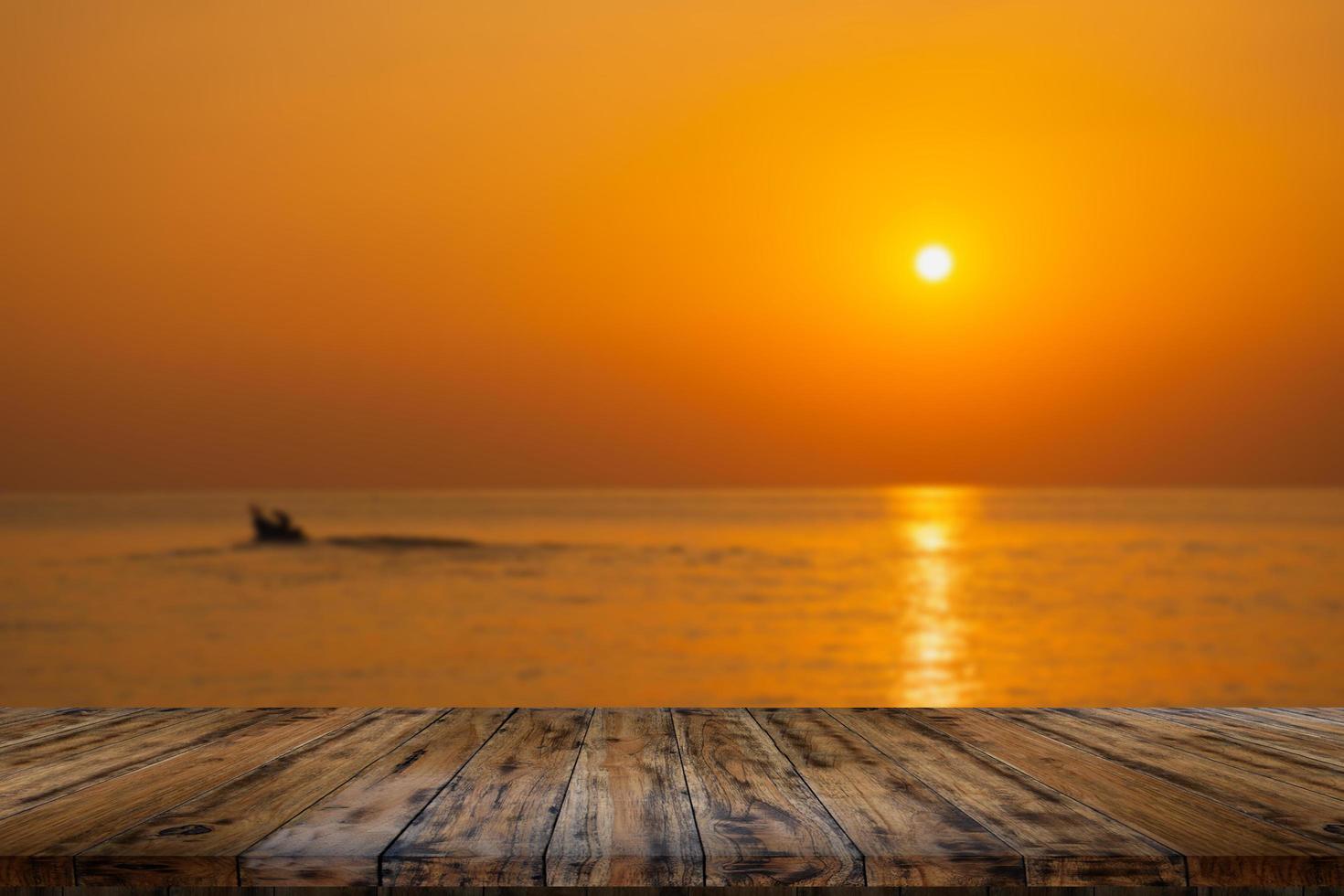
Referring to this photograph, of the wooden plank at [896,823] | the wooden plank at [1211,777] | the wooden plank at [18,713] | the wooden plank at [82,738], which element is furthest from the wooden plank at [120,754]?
the wooden plank at [1211,777]

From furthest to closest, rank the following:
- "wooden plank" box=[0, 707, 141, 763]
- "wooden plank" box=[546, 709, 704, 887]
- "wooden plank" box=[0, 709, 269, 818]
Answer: "wooden plank" box=[0, 707, 141, 763] < "wooden plank" box=[0, 709, 269, 818] < "wooden plank" box=[546, 709, 704, 887]

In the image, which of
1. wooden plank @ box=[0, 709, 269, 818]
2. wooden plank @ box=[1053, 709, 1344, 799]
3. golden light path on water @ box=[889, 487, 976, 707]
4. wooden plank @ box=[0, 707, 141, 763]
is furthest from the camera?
golden light path on water @ box=[889, 487, 976, 707]

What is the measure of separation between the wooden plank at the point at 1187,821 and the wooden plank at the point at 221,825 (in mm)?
1483

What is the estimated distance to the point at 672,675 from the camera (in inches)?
619

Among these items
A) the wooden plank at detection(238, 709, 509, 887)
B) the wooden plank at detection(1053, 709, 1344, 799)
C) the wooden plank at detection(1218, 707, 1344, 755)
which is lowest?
the wooden plank at detection(238, 709, 509, 887)

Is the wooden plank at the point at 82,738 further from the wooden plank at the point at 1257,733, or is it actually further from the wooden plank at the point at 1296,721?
the wooden plank at the point at 1296,721

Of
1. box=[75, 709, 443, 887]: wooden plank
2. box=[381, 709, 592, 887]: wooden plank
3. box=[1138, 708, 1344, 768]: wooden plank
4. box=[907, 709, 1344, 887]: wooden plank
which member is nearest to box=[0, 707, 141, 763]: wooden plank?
box=[75, 709, 443, 887]: wooden plank

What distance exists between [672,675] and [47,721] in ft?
43.1

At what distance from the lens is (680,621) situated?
20359mm

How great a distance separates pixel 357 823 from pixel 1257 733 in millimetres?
2283

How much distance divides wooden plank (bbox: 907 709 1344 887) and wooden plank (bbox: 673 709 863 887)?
536 mm

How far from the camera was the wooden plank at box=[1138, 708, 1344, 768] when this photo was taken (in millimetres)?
2615

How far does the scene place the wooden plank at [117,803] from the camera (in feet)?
5.76

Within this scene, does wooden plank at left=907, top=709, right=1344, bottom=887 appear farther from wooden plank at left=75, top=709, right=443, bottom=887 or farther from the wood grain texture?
the wood grain texture
